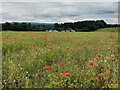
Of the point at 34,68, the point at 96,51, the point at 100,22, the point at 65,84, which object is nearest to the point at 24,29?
the point at 100,22

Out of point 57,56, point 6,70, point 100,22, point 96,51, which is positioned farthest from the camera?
point 100,22

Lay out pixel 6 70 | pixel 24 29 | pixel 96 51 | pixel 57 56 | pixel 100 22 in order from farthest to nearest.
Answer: pixel 24 29
pixel 100 22
pixel 96 51
pixel 57 56
pixel 6 70

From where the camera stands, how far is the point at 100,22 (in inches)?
410

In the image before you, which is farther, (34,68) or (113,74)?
(34,68)

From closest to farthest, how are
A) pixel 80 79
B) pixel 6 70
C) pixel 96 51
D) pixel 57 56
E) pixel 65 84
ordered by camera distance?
pixel 65 84 → pixel 80 79 → pixel 6 70 → pixel 57 56 → pixel 96 51

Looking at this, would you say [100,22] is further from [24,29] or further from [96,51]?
[24,29]

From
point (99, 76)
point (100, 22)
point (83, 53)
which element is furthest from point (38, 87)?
point (100, 22)

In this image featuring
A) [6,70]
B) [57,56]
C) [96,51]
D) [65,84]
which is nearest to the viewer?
[65,84]

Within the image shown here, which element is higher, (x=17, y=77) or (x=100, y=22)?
(x=100, y=22)

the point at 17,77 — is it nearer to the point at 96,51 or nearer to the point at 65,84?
the point at 65,84

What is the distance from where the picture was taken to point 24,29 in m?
16.6

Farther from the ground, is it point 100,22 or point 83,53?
point 100,22

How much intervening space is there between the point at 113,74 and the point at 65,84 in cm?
92

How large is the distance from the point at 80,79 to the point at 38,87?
2.38 feet
